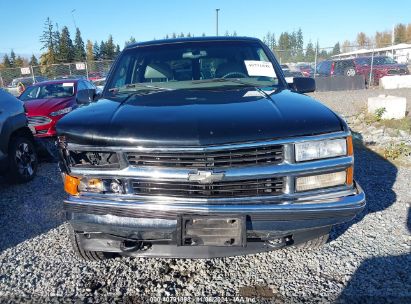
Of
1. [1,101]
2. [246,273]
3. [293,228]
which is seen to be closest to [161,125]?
[293,228]

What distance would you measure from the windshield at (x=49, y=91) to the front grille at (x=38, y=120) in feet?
4.34

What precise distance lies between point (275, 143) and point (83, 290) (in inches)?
71.8

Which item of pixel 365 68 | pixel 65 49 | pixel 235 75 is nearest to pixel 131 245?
pixel 235 75

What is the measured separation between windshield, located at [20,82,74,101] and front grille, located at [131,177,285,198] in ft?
25.9

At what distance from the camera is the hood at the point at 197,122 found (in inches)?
84.7

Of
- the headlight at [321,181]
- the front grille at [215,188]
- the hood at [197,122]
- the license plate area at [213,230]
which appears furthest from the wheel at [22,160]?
the headlight at [321,181]

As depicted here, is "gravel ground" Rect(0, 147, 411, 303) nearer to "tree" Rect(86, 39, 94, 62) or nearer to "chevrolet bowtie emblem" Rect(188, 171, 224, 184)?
"chevrolet bowtie emblem" Rect(188, 171, 224, 184)

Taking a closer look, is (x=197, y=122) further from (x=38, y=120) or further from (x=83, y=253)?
(x=38, y=120)

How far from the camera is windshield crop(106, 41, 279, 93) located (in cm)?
346

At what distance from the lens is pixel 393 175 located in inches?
194

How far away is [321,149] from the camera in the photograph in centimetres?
227

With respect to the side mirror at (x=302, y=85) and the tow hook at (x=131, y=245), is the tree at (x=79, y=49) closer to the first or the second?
the side mirror at (x=302, y=85)

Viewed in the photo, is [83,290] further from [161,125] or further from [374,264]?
[374,264]

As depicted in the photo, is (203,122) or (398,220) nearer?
(203,122)
